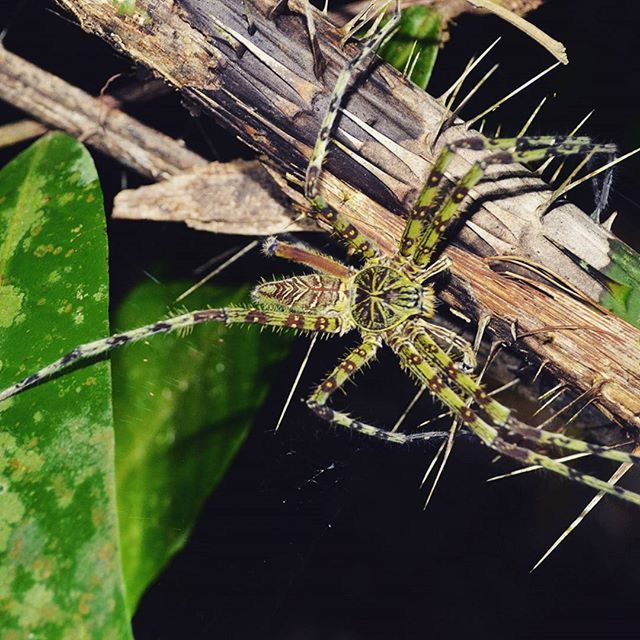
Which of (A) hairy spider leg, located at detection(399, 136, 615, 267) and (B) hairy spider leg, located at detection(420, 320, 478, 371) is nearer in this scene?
(A) hairy spider leg, located at detection(399, 136, 615, 267)

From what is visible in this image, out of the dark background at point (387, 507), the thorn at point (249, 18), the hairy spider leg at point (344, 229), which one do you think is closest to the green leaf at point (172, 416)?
the dark background at point (387, 507)

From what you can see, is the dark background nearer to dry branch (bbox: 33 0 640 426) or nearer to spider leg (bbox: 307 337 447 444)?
spider leg (bbox: 307 337 447 444)

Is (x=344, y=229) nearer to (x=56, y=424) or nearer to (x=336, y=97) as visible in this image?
(x=336, y=97)

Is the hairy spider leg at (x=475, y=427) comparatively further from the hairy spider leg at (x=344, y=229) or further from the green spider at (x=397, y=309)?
the hairy spider leg at (x=344, y=229)

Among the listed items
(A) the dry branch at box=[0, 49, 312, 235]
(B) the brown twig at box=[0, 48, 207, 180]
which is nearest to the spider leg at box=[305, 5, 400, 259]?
(A) the dry branch at box=[0, 49, 312, 235]

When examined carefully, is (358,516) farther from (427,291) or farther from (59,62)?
(59,62)

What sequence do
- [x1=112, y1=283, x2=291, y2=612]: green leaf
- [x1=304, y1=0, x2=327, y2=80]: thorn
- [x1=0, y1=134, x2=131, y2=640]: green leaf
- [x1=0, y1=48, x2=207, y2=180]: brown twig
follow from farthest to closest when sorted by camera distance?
[x1=0, y1=48, x2=207, y2=180]: brown twig
[x1=112, y1=283, x2=291, y2=612]: green leaf
[x1=304, y1=0, x2=327, y2=80]: thorn
[x1=0, y1=134, x2=131, y2=640]: green leaf
